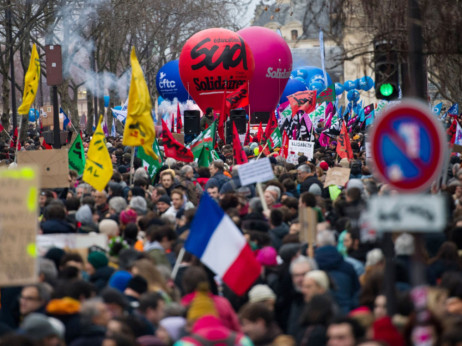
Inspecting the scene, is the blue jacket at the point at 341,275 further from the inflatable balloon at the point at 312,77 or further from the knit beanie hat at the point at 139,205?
the inflatable balloon at the point at 312,77

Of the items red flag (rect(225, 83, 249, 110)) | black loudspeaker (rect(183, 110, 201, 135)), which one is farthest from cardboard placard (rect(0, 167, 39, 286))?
red flag (rect(225, 83, 249, 110))

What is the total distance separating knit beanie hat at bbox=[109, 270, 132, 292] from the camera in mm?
8102

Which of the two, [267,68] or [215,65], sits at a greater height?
[267,68]

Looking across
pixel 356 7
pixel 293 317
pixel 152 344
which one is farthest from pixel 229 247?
pixel 356 7

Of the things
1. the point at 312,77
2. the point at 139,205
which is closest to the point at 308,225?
the point at 139,205

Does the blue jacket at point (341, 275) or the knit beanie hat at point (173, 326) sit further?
the blue jacket at point (341, 275)

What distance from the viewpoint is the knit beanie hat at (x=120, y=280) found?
8.10m

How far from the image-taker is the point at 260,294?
778 centimetres

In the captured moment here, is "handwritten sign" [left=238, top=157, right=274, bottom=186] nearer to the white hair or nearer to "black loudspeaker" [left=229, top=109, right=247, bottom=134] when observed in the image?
the white hair

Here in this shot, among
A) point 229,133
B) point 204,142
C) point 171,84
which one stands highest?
point 171,84

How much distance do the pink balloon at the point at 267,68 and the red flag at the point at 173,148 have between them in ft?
65.8

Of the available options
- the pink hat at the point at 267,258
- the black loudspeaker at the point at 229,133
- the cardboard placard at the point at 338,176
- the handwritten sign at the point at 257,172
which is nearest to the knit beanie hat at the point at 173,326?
the pink hat at the point at 267,258

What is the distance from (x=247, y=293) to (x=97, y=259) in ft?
4.15

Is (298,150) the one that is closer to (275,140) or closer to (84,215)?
(275,140)
